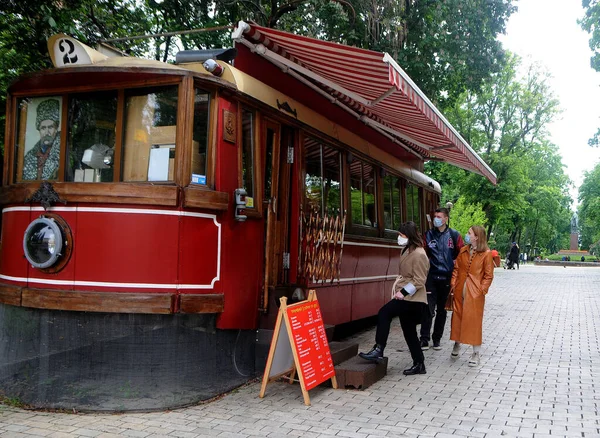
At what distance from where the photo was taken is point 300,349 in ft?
18.7

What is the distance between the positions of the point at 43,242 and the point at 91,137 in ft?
3.31

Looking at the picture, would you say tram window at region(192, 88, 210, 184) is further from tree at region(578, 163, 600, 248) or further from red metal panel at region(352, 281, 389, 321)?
tree at region(578, 163, 600, 248)

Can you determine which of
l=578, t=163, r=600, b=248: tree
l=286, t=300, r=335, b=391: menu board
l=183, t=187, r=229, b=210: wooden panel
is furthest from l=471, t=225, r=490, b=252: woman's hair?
l=578, t=163, r=600, b=248: tree

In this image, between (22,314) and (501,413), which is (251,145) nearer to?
(22,314)

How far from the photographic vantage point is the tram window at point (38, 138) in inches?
227

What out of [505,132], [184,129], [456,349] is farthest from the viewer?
[505,132]

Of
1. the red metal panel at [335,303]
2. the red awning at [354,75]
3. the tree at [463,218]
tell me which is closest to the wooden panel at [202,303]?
the red metal panel at [335,303]

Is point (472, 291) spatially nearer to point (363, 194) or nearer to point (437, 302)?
point (437, 302)

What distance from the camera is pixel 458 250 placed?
8562 mm

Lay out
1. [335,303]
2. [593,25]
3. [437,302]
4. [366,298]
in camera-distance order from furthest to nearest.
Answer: [593,25], [366,298], [437,302], [335,303]

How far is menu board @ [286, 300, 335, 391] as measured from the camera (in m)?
5.68

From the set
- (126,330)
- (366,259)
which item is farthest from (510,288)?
(126,330)

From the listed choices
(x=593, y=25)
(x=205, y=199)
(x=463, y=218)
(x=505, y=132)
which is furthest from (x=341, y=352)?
(x=505, y=132)

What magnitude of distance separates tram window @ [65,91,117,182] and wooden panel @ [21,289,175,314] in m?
1.02
